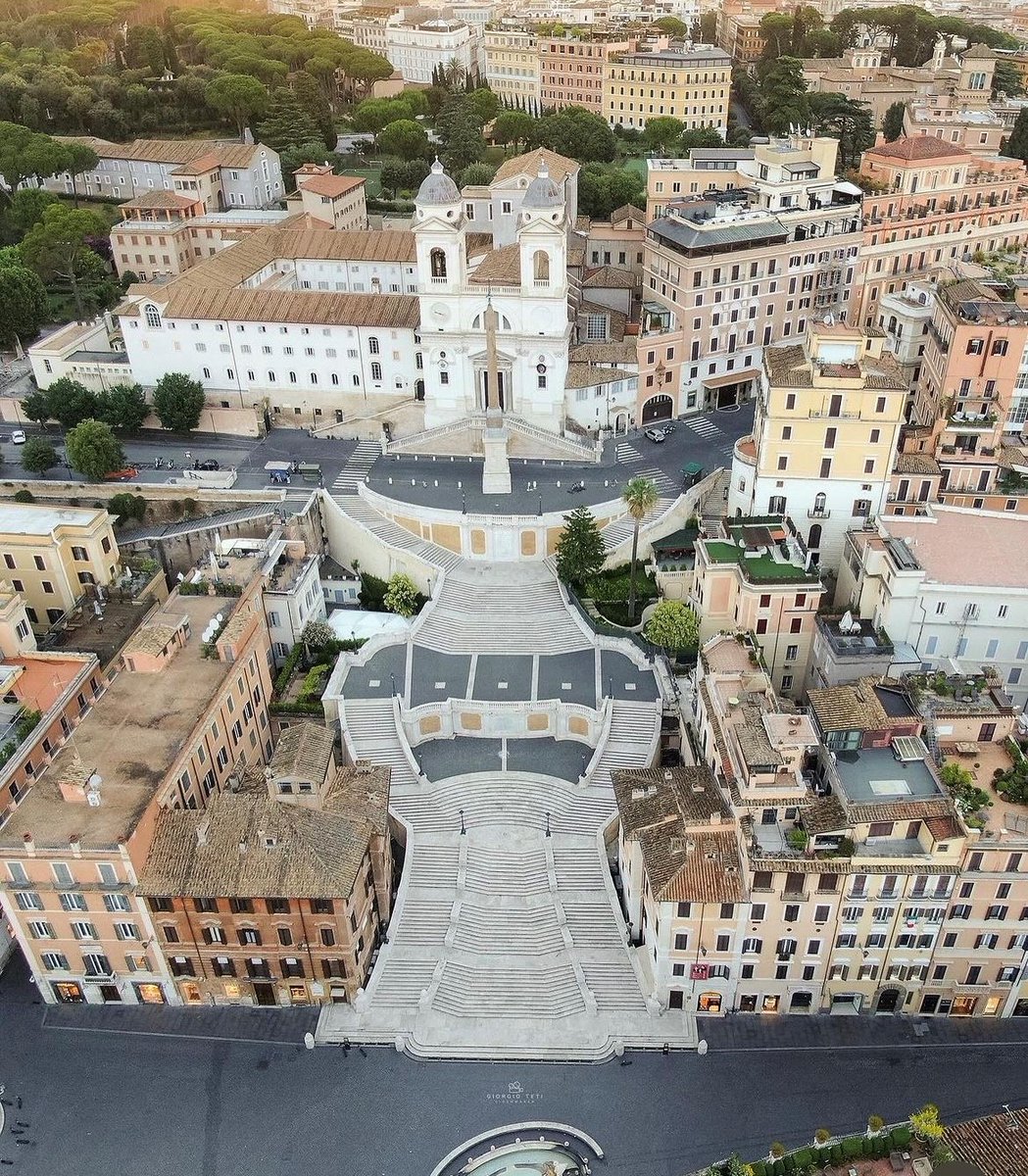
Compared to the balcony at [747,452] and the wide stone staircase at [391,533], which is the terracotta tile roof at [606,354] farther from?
the wide stone staircase at [391,533]

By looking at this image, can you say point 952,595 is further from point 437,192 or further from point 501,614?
point 437,192

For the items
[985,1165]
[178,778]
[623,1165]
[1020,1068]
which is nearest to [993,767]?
[1020,1068]

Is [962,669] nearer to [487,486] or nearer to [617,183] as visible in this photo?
[487,486]

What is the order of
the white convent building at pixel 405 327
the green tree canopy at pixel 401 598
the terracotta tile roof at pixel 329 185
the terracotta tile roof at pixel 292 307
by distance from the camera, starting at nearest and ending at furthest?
the green tree canopy at pixel 401 598, the white convent building at pixel 405 327, the terracotta tile roof at pixel 292 307, the terracotta tile roof at pixel 329 185

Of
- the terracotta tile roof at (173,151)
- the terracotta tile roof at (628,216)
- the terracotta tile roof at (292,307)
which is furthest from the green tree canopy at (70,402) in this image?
the terracotta tile roof at (628,216)

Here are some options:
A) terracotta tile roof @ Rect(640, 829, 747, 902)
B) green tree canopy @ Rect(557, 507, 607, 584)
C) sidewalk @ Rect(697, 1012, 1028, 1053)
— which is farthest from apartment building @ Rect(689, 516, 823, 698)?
sidewalk @ Rect(697, 1012, 1028, 1053)

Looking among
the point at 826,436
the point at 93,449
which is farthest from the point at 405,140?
the point at 826,436

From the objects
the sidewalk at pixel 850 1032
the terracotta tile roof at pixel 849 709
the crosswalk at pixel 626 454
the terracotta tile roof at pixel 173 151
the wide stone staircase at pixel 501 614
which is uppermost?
the terracotta tile roof at pixel 173 151
